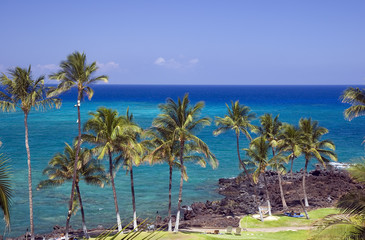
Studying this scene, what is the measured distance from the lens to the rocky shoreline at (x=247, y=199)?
46938 mm

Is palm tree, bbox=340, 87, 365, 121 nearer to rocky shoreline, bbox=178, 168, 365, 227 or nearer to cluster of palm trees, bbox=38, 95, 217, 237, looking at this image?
cluster of palm trees, bbox=38, 95, 217, 237

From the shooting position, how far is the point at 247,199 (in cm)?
5884

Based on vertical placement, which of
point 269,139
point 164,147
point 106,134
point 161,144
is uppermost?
point 106,134

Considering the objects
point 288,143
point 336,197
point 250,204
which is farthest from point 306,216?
point 336,197

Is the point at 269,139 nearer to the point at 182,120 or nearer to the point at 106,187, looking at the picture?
the point at 182,120

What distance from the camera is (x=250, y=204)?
5656 centimetres

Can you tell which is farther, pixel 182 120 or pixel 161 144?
pixel 161 144

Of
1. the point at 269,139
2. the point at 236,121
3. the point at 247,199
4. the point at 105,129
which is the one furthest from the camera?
the point at 247,199

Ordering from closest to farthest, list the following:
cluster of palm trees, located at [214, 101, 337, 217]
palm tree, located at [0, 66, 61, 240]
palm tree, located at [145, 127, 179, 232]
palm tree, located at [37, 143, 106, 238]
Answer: palm tree, located at [0, 66, 61, 240] → palm tree, located at [37, 143, 106, 238] → palm tree, located at [145, 127, 179, 232] → cluster of palm trees, located at [214, 101, 337, 217]

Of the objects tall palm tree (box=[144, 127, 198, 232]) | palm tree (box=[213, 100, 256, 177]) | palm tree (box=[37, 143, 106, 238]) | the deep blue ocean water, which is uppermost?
palm tree (box=[213, 100, 256, 177])

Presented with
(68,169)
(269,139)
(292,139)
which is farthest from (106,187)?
(292,139)

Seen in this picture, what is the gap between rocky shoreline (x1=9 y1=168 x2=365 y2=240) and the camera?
154 ft

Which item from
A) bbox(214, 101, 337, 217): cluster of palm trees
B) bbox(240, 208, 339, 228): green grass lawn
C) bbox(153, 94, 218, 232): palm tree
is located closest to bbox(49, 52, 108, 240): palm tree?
bbox(153, 94, 218, 232): palm tree

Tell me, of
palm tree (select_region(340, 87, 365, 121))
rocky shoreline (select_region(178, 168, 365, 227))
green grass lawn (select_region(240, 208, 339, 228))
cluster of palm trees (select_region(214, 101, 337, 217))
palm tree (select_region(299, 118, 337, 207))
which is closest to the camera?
palm tree (select_region(340, 87, 365, 121))
